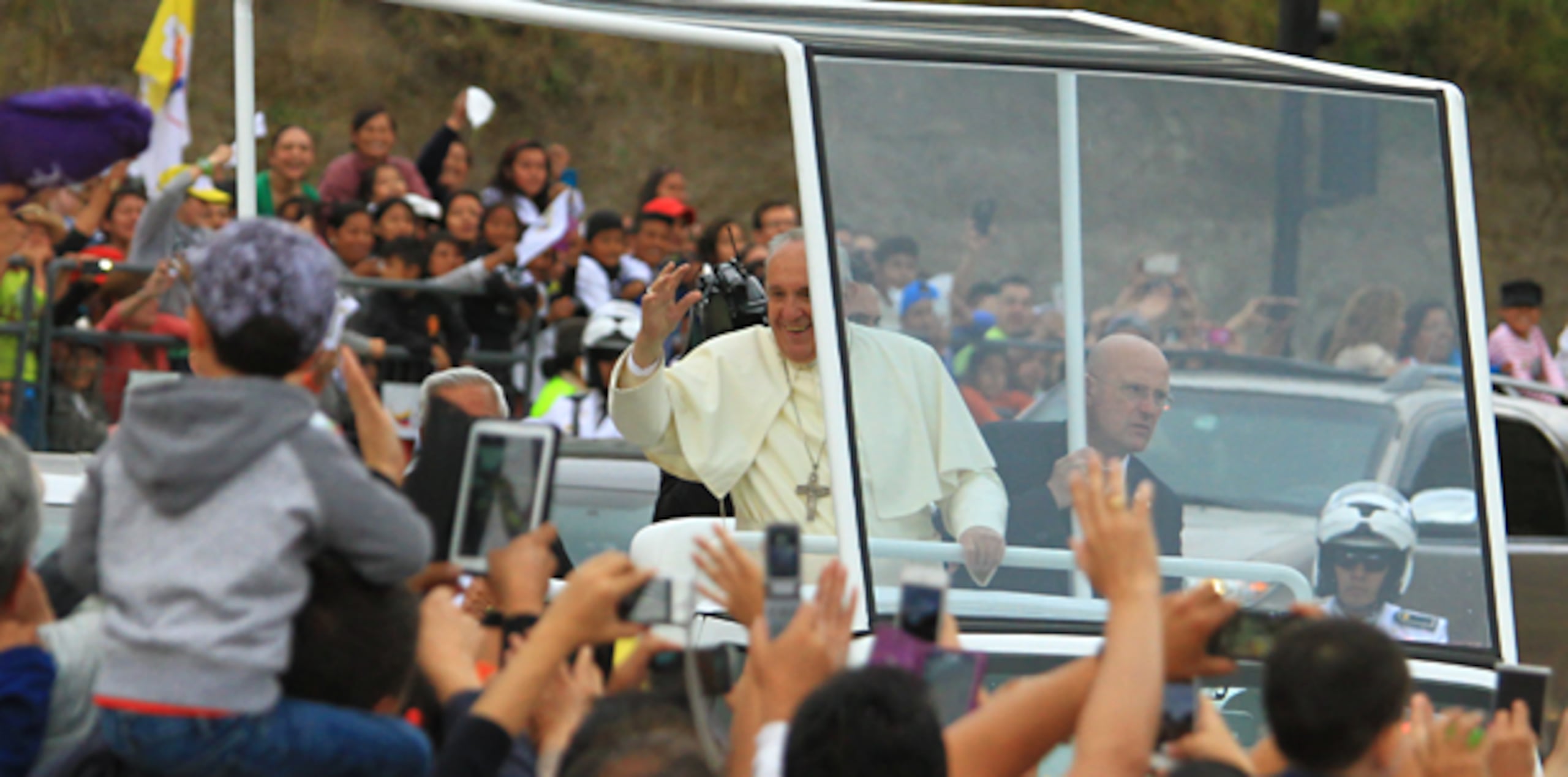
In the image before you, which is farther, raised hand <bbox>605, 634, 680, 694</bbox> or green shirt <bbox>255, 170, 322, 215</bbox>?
green shirt <bbox>255, 170, 322, 215</bbox>

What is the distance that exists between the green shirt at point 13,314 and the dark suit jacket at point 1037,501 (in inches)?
211

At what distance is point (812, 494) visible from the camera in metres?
4.49

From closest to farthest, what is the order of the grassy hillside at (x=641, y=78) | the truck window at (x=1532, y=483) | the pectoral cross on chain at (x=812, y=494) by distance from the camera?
the pectoral cross on chain at (x=812, y=494) < the truck window at (x=1532, y=483) < the grassy hillside at (x=641, y=78)

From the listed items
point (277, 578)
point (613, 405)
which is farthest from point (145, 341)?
point (277, 578)

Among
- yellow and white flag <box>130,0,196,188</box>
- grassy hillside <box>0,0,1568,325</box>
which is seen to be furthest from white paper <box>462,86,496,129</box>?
grassy hillside <box>0,0,1568,325</box>

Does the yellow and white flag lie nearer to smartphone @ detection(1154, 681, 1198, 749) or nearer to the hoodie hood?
the hoodie hood

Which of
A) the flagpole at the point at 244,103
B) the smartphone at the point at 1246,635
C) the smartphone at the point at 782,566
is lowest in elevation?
the smartphone at the point at 1246,635

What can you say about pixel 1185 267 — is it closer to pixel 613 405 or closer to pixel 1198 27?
pixel 613 405

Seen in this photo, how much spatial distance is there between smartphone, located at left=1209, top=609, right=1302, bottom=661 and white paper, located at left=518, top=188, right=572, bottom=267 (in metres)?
7.54

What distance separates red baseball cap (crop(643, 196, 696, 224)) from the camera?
10695mm

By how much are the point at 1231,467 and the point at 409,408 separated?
167 inches

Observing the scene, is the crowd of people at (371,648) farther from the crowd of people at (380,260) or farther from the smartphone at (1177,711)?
the crowd of people at (380,260)

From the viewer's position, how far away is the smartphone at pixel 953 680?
7.98 ft

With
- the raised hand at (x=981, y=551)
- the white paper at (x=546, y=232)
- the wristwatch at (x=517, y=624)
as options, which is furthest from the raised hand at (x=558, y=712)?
the white paper at (x=546, y=232)
